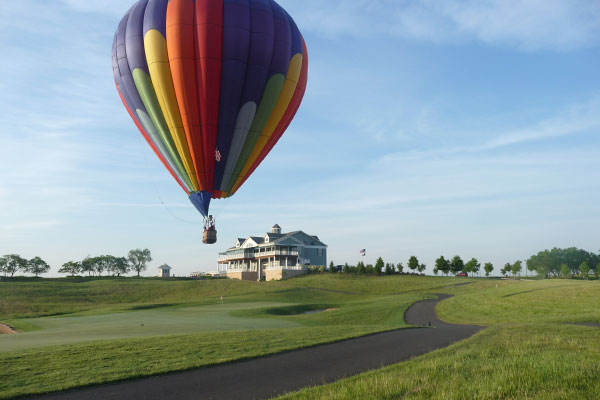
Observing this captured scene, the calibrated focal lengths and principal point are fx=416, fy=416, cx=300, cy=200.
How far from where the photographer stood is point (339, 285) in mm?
78375

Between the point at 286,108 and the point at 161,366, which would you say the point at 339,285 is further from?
the point at 161,366

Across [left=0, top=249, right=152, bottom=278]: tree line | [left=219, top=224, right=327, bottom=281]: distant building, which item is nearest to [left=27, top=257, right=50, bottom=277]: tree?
[left=0, top=249, right=152, bottom=278]: tree line

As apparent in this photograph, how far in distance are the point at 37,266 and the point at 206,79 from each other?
13947 cm

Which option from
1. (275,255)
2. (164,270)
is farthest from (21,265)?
(275,255)

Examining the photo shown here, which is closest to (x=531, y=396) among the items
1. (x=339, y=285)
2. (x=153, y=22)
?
(x=153, y=22)

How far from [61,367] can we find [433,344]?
1431cm

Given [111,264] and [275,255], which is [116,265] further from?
[275,255]

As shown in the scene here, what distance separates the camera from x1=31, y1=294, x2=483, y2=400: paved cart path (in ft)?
36.9

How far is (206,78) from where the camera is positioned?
77.9 ft

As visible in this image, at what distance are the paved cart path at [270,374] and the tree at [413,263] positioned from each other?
294 ft

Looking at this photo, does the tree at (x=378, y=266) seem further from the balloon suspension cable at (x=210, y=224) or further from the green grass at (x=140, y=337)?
the balloon suspension cable at (x=210, y=224)

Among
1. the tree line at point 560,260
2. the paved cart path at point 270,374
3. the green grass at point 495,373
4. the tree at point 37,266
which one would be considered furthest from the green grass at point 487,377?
the tree line at point 560,260

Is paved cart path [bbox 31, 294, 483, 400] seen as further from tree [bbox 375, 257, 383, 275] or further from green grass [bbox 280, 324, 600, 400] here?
tree [bbox 375, 257, 383, 275]

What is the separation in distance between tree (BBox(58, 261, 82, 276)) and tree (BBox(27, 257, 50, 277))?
489 cm
